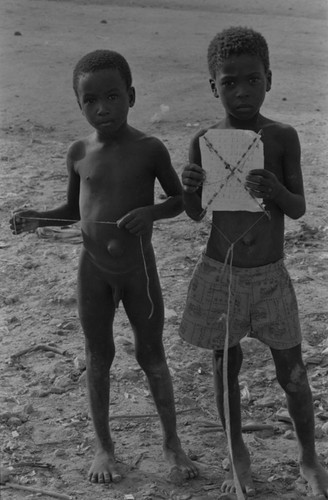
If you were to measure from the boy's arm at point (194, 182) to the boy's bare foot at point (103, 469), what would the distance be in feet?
3.36

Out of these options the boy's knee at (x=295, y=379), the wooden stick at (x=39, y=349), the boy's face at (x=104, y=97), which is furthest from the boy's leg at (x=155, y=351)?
the wooden stick at (x=39, y=349)

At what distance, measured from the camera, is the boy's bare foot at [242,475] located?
3453 millimetres

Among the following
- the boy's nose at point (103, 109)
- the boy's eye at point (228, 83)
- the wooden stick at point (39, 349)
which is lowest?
the wooden stick at point (39, 349)

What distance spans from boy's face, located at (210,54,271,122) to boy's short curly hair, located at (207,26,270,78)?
0.02 metres

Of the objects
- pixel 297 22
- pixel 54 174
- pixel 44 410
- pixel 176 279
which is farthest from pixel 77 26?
pixel 44 410

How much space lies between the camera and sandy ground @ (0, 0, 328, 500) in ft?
12.1

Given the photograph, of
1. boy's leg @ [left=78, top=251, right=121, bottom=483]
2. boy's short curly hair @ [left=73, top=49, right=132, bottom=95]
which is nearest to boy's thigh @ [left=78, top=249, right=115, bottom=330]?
boy's leg @ [left=78, top=251, right=121, bottom=483]

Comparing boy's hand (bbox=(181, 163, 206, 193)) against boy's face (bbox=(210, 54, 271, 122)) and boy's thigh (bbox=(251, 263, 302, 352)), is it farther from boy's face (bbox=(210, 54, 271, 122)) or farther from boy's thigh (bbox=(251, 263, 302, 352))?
boy's thigh (bbox=(251, 263, 302, 352))

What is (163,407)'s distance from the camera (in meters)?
3.60

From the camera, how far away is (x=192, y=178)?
3199 millimetres

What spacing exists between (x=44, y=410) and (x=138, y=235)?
110 centimetres

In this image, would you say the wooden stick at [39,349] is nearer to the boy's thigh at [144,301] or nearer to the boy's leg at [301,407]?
the boy's thigh at [144,301]

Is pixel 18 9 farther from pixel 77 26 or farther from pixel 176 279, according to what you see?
pixel 176 279

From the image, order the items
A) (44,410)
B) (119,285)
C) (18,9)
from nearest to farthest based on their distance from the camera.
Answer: (119,285), (44,410), (18,9)
